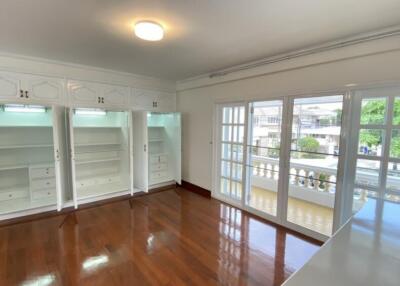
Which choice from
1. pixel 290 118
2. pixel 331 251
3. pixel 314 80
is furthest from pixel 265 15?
pixel 331 251

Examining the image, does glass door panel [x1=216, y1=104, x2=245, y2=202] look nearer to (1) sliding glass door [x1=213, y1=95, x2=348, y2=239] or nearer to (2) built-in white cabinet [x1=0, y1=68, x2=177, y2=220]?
(1) sliding glass door [x1=213, y1=95, x2=348, y2=239]

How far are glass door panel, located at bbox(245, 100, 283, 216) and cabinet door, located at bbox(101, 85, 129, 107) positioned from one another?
2.60 metres

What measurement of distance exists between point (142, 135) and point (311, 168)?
3129 millimetres

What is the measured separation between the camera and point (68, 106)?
3.77m

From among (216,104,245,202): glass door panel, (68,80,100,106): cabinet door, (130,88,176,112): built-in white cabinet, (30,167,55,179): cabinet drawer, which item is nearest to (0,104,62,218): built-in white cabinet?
(30,167,55,179): cabinet drawer

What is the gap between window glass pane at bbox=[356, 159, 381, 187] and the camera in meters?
2.47

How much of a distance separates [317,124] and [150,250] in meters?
2.76

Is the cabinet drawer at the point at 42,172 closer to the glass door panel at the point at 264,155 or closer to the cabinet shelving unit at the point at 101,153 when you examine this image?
the cabinet shelving unit at the point at 101,153

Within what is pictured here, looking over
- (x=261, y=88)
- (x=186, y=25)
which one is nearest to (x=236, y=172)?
(x=261, y=88)

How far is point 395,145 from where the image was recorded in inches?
91.7

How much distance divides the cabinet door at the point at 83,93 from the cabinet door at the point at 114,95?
5.8 inches

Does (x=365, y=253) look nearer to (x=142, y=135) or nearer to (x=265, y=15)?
(x=265, y=15)

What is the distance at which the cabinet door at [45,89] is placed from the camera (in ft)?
11.3

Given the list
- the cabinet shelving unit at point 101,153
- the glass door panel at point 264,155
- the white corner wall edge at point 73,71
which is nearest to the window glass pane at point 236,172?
the glass door panel at point 264,155
